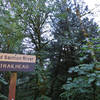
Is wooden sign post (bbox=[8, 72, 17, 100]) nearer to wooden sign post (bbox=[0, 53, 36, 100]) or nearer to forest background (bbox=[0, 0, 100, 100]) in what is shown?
wooden sign post (bbox=[0, 53, 36, 100])

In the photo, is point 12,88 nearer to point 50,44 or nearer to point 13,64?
point 13,64

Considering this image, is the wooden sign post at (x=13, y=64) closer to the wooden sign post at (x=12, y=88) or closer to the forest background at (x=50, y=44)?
the wooden sign post at (x=12, y=88)

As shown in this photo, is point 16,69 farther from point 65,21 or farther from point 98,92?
point 65,21

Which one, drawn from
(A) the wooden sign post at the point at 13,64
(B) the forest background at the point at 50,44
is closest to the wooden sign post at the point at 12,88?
(A) the wooden sign post at the point at 13,64

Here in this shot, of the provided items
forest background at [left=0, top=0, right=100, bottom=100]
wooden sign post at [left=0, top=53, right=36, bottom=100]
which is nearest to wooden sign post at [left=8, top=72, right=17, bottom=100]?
wooden sign post at [left=0, top=53, right=36, bottom=100]

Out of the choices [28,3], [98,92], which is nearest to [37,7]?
[28,3]

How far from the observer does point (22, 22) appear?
5457 millimetres

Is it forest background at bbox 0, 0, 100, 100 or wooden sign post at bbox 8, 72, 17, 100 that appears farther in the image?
forest background at bbox 0, 0, 100, 100

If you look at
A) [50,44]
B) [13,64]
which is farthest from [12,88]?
[50,44]

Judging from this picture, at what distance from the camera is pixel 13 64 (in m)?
1.73

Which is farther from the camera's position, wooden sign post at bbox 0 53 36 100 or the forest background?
the forest background

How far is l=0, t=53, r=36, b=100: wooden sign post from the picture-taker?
168 centimetres

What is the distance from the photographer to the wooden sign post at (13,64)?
66.1 inches

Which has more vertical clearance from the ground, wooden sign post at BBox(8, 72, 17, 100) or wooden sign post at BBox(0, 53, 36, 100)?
wooden sign post at BBox(0, 53, 36, 100)
